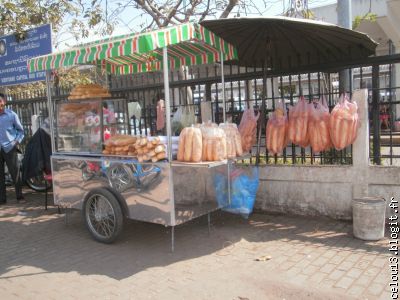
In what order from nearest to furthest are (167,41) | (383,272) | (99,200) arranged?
1. (383,272)
2. (167,41)
3. (99,200)

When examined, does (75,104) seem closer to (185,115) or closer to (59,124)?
(59,124)

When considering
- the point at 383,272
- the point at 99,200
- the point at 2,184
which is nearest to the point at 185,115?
the point at 99,200

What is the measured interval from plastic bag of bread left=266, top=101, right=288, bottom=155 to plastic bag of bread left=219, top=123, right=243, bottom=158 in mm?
469

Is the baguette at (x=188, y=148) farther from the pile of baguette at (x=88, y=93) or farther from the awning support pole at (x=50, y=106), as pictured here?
the awning support pole at (x=50, y=106)

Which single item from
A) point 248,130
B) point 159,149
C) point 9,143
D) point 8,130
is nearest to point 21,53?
point 8,130

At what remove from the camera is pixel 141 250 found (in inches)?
185

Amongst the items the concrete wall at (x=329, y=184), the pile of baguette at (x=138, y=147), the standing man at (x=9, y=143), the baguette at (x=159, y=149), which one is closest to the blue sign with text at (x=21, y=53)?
the standing man at (x=9, y=143)

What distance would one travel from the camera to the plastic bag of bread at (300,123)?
200 inches

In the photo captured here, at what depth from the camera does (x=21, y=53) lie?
802 centimetres

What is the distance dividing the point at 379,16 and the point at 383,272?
13.1 meters

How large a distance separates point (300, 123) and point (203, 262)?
6.97ft

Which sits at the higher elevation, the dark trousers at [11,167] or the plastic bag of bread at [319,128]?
the plastic bag of bread at [319,128]

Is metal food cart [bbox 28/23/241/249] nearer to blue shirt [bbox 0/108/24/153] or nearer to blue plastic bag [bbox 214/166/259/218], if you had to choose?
blue plastic bag [bbox 214/166/259/218]

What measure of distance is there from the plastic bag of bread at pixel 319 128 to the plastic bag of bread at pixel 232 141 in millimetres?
908
